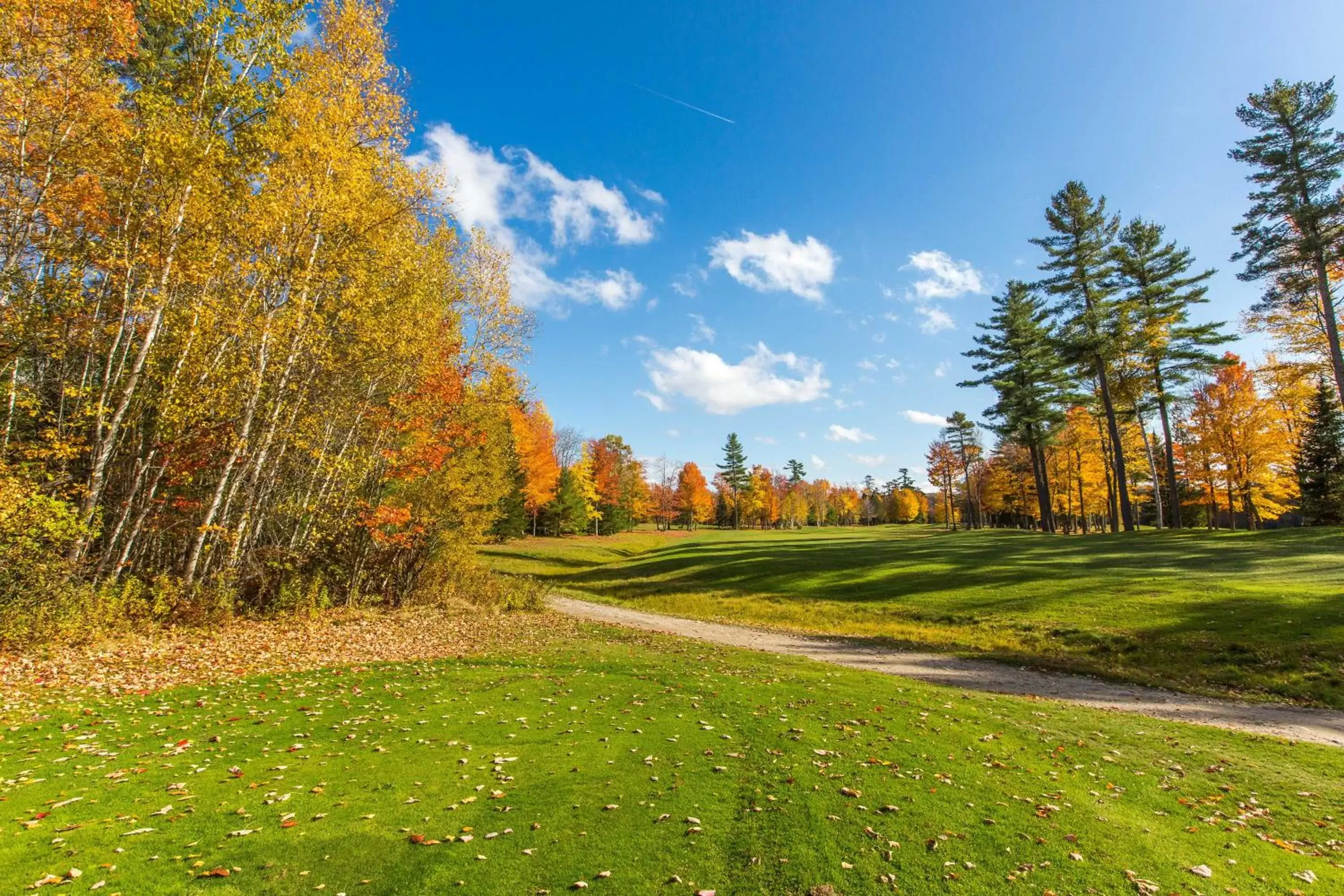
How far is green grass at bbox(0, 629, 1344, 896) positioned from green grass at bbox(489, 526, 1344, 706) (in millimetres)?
5644

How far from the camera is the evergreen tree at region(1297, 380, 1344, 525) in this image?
33031 millimetres

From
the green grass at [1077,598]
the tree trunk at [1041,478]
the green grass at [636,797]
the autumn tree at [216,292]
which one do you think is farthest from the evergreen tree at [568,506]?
the green grass at [636,797]

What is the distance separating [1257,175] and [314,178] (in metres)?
31.4

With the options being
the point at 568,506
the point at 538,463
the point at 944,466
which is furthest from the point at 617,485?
the point at 944,466

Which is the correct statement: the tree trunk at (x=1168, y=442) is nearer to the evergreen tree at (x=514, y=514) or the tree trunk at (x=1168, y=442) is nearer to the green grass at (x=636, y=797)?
the green grass at (x=636, y=797)

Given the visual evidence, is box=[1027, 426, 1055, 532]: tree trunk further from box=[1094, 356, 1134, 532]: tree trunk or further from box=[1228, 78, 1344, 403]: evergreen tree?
box=[1228, 78, 1344, 403]: evergreen tree

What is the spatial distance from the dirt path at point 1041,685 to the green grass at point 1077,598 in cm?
92

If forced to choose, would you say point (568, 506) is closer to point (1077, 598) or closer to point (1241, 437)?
point (1077, 598)

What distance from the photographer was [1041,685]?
11.9m

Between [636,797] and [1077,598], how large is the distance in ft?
62.1

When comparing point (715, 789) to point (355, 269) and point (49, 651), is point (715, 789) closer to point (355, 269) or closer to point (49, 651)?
point (49, 651)

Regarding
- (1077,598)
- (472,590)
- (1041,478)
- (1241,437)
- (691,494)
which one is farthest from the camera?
(691,494)

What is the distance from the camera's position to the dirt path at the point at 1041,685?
9289mm

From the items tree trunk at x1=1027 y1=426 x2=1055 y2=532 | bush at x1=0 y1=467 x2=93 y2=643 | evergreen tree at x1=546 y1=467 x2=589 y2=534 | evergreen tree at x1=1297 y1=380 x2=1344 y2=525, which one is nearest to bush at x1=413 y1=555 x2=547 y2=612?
bush at x1=0 y1=467 x2=93 y2=643
